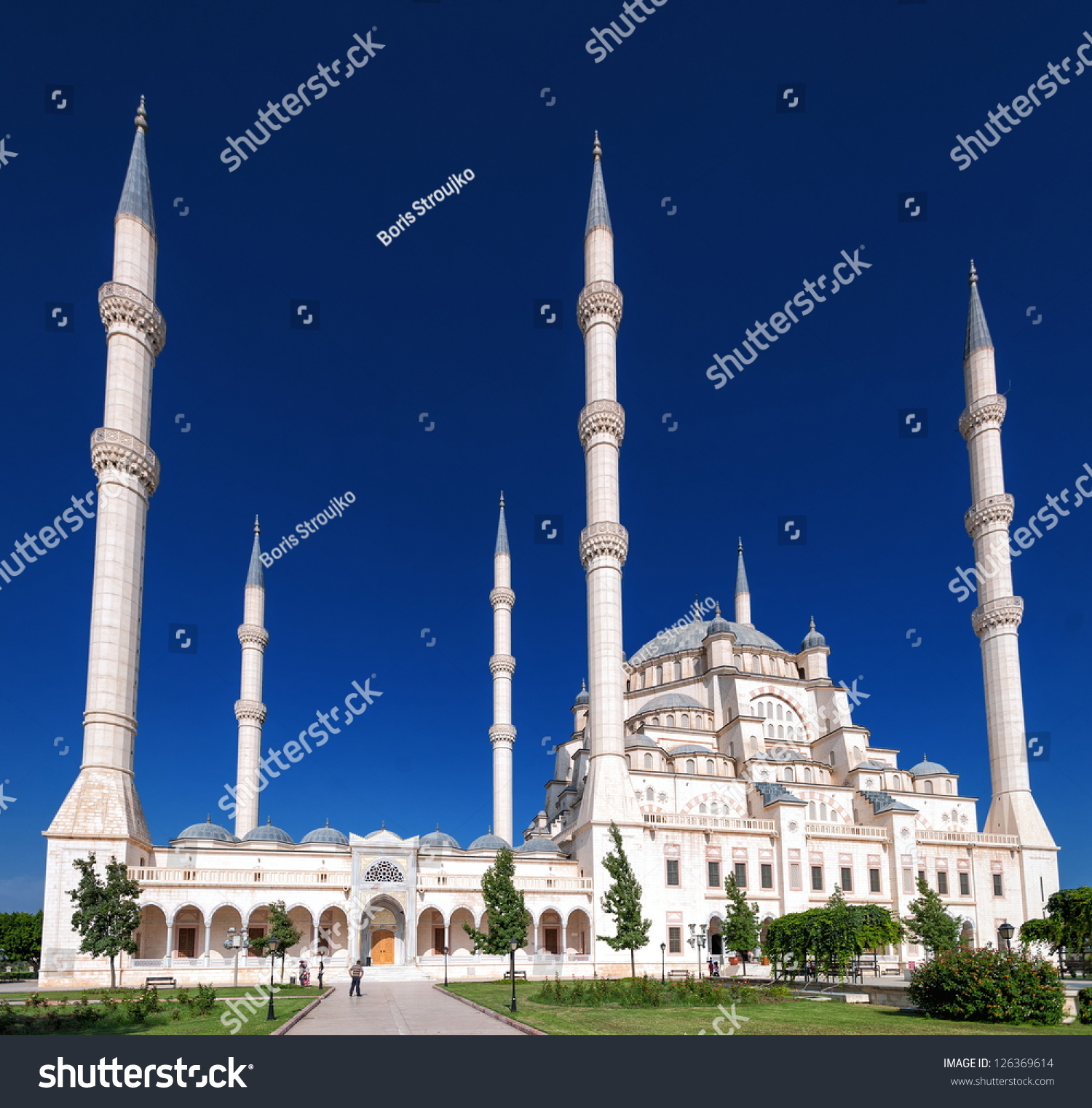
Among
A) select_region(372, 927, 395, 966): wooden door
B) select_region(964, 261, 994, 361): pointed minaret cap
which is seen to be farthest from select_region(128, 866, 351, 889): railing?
select_region(964, 261, 994, 361): pointed minaret cap

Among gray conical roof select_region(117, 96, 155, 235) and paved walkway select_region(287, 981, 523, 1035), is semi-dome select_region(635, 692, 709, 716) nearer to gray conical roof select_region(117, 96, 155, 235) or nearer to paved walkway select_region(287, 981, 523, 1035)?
paved walkway select_region(287, 981, 523, 1035)

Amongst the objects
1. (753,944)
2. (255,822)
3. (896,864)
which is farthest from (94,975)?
(896,864)

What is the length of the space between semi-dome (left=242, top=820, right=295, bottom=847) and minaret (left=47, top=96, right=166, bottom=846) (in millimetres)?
8458

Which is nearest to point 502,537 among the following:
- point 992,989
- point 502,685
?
point 502,685

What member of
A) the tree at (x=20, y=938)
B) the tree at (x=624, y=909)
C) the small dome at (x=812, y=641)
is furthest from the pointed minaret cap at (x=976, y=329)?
the tree at (x=20, y=938)

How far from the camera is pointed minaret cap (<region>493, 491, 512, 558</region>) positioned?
64750 millimetres

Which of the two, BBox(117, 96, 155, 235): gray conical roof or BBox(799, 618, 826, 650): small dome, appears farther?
BBox(799, 618, 826, 650): small dome

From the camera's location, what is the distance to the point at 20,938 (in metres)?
62.0

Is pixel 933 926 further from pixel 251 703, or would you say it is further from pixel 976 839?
pixel 251 703

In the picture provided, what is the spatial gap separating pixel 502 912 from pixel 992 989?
62.0ft

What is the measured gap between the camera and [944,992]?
23.0 metres
